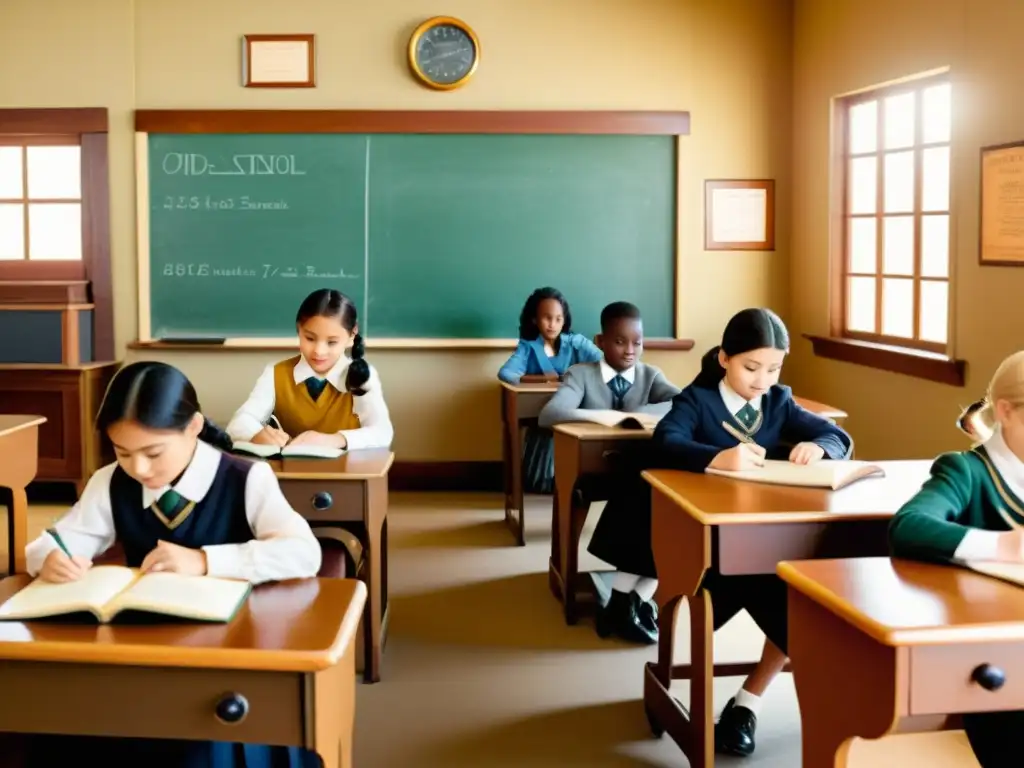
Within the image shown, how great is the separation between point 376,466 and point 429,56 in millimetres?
3399

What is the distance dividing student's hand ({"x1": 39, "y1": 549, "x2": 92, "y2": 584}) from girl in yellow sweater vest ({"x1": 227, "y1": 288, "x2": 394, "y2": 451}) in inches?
62.5

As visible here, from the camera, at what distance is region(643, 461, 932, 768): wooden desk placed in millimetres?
2371

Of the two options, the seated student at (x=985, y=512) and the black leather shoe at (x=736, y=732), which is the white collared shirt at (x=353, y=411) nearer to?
the black leather shoe at (x=736, y=732)

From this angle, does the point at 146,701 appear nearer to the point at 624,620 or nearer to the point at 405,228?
the point at 624,620

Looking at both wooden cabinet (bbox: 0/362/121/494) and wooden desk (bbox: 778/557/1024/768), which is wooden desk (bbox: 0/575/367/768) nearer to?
wooden desk (bbox: 778/557/1024/768)

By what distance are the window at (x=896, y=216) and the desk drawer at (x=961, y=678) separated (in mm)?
3082

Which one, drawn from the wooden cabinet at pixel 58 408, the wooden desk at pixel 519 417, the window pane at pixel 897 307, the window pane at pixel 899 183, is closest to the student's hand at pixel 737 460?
the wooden desk at pixel 519 417

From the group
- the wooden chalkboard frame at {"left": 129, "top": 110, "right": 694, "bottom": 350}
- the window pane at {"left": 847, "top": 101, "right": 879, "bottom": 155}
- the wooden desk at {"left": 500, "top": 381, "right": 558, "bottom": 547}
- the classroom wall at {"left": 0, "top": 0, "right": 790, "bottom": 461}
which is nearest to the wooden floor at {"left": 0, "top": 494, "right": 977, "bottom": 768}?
the wooden desk at {"left": 500, "top": 381, "right": 558, "bottom": 547}

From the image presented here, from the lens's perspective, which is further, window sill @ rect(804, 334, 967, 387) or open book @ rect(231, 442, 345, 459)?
window sill @ rect(804, 334, 967, 387)

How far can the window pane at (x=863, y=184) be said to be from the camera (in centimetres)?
533

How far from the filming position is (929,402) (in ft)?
15.0

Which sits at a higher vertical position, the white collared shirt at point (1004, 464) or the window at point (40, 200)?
the window at point (40, 200)

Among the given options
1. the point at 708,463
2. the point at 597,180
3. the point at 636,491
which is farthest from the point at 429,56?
the point at 708,463

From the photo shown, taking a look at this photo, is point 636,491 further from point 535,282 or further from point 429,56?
point 429,56
